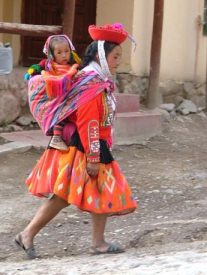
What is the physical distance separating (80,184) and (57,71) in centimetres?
78

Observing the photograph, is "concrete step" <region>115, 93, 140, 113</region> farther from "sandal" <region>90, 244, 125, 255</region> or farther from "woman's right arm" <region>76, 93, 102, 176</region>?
"woman's right arm" <region>76, 93, 102, 176</region>

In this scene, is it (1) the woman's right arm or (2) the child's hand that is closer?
(1) the woman's right arm

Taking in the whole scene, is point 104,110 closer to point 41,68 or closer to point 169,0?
point 41,68

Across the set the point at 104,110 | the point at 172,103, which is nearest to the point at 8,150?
the point at 104,110

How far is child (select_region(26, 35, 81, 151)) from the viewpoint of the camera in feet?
14.1

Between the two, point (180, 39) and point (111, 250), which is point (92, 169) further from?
point (180, 39)

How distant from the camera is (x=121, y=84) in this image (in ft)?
34.4

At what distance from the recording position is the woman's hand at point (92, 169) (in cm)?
428

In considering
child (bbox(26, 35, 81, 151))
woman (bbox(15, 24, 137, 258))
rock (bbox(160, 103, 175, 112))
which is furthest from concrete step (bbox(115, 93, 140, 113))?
woman (bbox(15, 24, 137, 258))

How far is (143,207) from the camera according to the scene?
20.4ft

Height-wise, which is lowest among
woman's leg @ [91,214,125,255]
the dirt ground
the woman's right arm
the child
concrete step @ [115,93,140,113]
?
the dirt ground

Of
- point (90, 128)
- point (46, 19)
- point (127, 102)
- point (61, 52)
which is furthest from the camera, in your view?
point (46, 19)

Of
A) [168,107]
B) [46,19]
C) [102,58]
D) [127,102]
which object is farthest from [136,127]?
[102,58]

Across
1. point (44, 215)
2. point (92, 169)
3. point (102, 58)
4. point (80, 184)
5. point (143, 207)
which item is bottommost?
point (143, 207)
